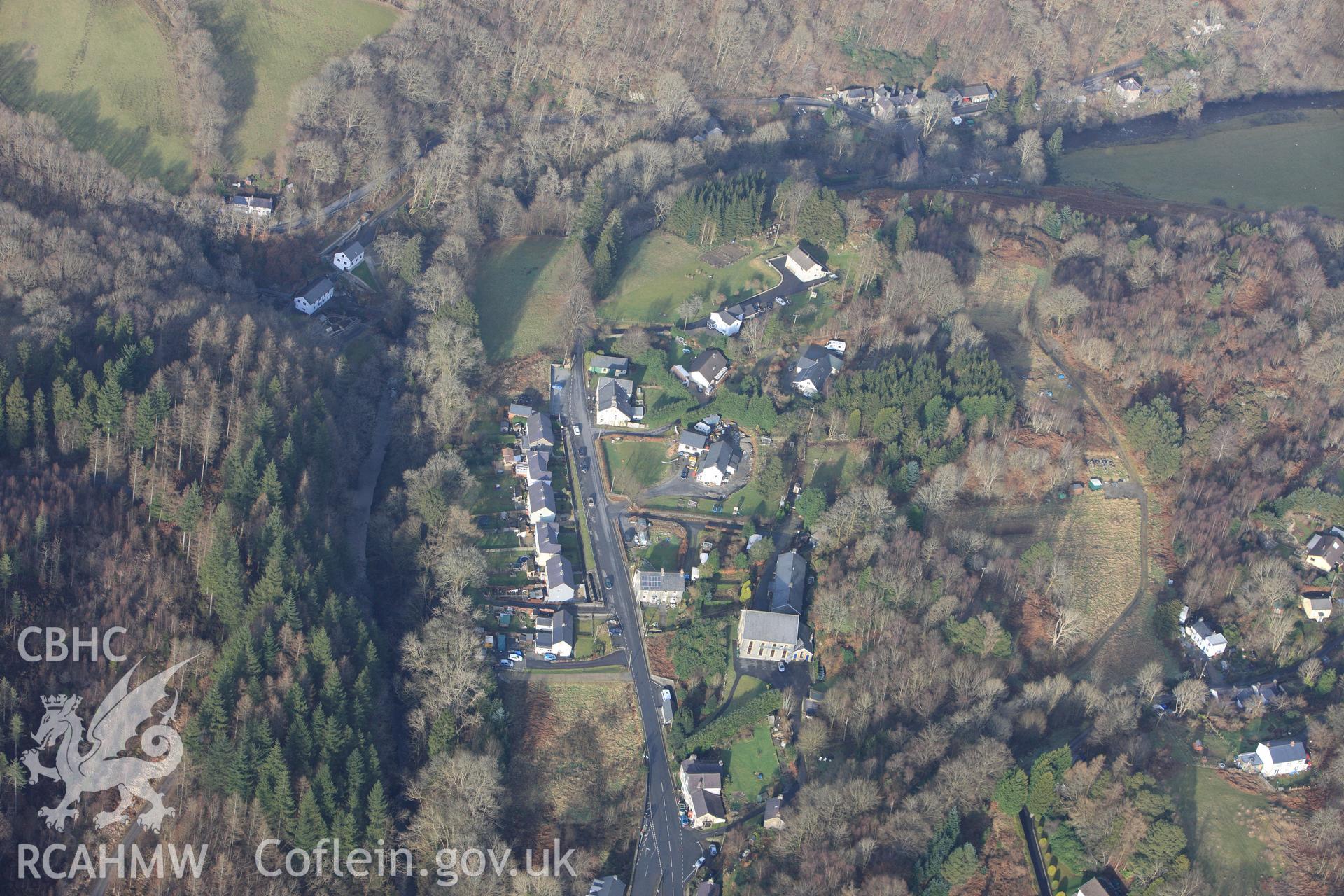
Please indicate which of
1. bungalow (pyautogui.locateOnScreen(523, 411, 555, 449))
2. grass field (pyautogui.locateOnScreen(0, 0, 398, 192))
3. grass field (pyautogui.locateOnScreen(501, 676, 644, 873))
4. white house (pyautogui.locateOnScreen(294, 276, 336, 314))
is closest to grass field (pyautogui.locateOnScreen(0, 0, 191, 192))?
grass field (pyautogui.locateOnScreen(0, 0, 398, 192))

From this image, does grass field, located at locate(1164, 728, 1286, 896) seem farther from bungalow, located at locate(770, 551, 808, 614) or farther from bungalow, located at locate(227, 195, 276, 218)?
bungalow, located at locate(227, 195, 276, 218)

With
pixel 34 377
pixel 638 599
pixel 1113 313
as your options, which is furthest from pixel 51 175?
pixel 1113 313

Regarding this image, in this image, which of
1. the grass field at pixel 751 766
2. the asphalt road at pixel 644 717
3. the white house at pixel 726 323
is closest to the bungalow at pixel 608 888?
the asphalt road at pixel 644 717

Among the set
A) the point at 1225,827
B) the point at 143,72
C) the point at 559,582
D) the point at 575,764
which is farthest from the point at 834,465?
the point at 143,72

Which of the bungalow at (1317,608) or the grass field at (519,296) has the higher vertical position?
the grass field at (519,296)

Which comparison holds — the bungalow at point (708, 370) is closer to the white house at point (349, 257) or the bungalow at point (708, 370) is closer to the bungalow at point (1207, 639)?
the white house at point (349, 257)

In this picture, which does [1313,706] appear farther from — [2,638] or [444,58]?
[444,58]
